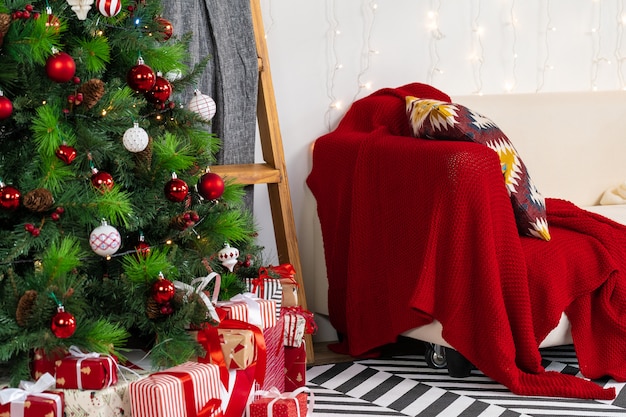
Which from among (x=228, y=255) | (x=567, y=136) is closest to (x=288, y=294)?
(x=228, y=255)

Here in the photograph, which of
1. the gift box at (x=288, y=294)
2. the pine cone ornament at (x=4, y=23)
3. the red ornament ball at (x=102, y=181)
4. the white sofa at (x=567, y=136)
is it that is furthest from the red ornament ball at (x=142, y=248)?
the white sofa at (x=567, y=136)

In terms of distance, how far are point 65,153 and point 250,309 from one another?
0.55 meters

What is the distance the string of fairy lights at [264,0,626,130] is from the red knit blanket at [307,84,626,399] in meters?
0.48

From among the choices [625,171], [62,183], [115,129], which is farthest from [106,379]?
[625,171]

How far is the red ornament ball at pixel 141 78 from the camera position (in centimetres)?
164

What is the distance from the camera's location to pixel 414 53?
305cm

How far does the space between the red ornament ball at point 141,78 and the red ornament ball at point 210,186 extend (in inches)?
9.0

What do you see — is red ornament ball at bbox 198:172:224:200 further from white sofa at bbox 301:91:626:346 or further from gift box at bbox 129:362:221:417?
white sofa at bbox 301:91:626:346

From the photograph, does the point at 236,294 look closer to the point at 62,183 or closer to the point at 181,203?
the point at 181,203

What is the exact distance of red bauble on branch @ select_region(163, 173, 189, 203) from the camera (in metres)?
1.67

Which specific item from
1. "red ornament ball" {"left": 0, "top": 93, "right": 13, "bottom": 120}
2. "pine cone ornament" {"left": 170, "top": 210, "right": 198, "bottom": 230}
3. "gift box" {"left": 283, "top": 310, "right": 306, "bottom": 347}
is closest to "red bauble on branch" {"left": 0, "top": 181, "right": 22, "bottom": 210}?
"red ornament ball" {"left": 0, "top": 93, "right": 13, "bottom": 120}

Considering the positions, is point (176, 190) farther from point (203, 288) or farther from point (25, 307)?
point (25, 307)

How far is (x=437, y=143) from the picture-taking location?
2336 mm

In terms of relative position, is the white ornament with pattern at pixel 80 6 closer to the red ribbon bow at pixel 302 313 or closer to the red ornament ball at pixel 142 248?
the red ornament ball at pixel 142 248
